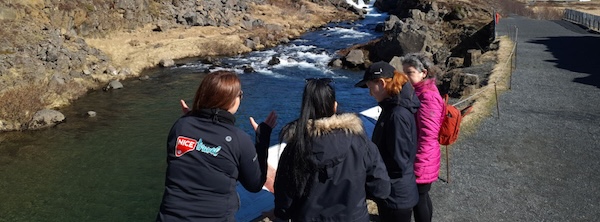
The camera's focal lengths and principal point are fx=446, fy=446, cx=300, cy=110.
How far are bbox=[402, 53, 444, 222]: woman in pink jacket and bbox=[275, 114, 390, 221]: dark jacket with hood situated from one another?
1.52 meters

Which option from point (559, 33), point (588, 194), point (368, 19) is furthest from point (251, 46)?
point (588, 194)

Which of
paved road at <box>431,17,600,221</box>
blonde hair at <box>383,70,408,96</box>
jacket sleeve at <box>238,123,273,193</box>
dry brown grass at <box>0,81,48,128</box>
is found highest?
blonde hair at <box>383,70,408,96</box>

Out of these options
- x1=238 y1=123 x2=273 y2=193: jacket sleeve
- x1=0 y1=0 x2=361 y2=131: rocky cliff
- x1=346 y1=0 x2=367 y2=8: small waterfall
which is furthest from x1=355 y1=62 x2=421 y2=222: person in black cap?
x1=346 y1=0 x2=367 y2=8: small waterfall

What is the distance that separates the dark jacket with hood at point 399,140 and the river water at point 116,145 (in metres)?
0.77

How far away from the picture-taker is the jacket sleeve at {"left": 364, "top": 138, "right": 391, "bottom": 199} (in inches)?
140

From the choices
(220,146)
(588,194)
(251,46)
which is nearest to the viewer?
(220,146)

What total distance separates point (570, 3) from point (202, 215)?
73154mm

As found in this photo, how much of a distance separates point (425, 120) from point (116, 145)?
13396 mm

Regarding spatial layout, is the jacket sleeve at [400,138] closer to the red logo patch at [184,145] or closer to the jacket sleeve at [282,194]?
the jacket sleeve at [282,194]

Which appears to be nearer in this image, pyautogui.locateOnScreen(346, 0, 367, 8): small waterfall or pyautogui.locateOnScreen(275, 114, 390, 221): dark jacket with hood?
pyautogui.locateOnScreen(275, 114, 390, 221): dark jacket with hood

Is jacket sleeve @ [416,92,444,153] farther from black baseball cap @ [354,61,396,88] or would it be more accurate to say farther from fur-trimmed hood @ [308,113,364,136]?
fur-trimmed hood @ [308,113,364,136]

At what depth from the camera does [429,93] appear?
4.98 meters

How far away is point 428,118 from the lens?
499 cm

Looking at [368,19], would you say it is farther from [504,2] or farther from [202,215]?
[202,215]
